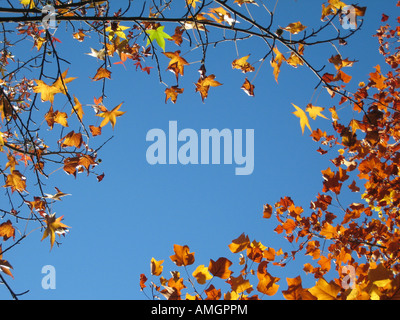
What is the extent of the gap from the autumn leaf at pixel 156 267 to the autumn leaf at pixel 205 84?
4.11 feet

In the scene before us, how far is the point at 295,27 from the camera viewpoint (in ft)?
7.39

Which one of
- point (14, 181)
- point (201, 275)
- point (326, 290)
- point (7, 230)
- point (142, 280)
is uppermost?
point (14, 181)

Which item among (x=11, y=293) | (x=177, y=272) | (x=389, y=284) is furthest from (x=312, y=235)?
(x=11, y=293)

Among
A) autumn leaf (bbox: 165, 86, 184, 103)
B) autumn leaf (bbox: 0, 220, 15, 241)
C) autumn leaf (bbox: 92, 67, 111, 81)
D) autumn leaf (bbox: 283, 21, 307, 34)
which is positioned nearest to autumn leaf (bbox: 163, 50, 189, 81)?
autumn leaf (bbox: 165, 86, 184, 103)

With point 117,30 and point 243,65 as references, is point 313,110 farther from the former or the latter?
point 117,30

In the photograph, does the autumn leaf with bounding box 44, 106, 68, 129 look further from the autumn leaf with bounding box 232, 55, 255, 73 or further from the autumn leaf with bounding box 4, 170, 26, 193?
the autumn leaf with bounding box 232, 55, 255, 73

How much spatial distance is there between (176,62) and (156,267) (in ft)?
4.83

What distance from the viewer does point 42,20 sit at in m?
1.60

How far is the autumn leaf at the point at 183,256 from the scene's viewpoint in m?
1.88

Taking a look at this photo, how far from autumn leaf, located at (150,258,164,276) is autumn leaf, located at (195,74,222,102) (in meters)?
1.25

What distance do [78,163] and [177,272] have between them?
1.06m

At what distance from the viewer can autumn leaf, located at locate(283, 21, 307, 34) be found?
222cm

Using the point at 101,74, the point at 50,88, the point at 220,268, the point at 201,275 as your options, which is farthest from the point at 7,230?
the point at 220,268

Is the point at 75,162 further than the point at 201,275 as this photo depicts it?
Yes
